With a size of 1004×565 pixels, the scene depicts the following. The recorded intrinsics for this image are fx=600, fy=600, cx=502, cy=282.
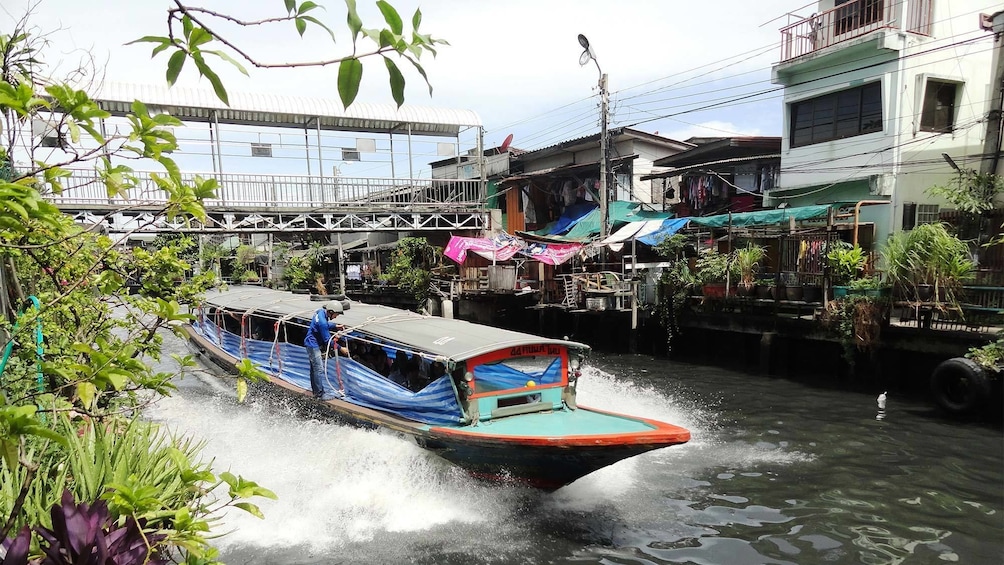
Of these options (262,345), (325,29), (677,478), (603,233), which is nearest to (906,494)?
(677,478)

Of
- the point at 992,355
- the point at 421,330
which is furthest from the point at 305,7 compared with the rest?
the point at 992,355

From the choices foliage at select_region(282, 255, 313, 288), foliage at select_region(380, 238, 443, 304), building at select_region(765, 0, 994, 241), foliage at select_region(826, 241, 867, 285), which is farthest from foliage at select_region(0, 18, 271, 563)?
foliage at select_region(282, 255, 313, 288)

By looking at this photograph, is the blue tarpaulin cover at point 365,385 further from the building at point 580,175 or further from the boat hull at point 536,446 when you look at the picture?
the building at point 580,175

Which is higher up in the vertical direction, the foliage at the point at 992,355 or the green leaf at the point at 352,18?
the green leaf at the point at 352,18

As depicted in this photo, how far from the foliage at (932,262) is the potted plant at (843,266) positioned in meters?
1.09

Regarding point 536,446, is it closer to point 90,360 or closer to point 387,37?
point 90,360

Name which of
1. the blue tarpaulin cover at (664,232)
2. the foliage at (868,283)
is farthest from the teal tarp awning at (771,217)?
the foliage at (868,283)

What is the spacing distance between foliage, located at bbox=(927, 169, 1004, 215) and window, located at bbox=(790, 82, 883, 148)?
3132 mm

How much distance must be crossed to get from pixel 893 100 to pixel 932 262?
5.92 meters

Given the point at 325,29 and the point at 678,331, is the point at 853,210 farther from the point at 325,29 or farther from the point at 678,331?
the point at 325,29

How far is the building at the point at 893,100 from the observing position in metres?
14.5

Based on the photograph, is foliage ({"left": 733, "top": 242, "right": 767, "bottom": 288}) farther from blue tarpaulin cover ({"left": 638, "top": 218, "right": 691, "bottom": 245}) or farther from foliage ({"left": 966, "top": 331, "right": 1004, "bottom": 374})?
foliage ({"left": 966, "top": 331, "right": 1004, "bottom": 374})

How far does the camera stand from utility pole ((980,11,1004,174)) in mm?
13211

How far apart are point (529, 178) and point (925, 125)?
43.3 feet
